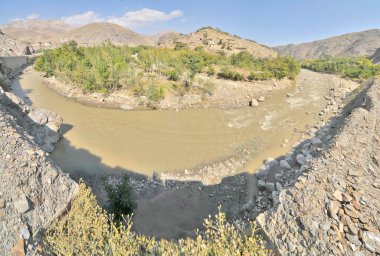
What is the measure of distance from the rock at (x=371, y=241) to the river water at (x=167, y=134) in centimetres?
833

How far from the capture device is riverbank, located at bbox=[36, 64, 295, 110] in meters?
25.8

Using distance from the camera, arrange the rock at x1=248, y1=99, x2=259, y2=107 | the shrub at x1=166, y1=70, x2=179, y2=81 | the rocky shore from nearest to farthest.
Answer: the rocky shore, the rock at x1=248, y1=99, x2=259, y2=107, the shrub at x1=166, y1=70, x2=179, y2=81

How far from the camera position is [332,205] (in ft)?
24.4

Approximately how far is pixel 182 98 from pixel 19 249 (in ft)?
75.0

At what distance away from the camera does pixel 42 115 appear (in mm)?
16656

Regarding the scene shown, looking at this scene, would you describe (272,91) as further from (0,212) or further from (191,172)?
(0,212)

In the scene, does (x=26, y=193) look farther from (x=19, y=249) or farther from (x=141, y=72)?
(x=141, y=72)

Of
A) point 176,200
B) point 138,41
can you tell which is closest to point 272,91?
point 176,200

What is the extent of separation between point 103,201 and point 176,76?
23.0 m

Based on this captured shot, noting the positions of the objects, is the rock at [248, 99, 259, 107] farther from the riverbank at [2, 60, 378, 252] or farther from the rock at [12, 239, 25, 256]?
the rock at [12, 239, 25, 256]

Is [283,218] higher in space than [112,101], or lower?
higher

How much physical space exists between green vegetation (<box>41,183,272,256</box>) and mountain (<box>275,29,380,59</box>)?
146127 mm


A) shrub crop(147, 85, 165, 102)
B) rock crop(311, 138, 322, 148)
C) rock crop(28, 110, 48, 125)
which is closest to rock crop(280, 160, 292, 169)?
rock crop(311, 138, 322, 148)

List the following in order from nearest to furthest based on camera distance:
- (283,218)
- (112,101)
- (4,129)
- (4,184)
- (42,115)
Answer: (4,184) < (283,218) < (4,129) < (42,115) < (112,101)
